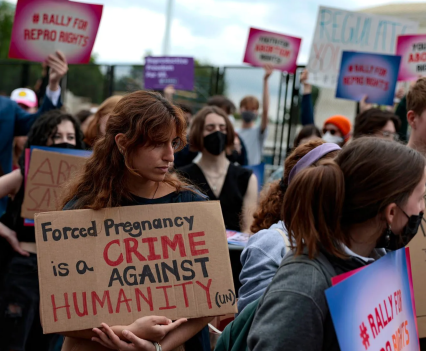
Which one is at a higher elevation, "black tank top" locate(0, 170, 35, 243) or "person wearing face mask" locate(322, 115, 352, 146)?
"person wearing face mask" locate(322, 115, 352, 146)

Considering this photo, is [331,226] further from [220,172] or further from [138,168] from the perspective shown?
[220,172]

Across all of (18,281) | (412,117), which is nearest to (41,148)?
(18,281)

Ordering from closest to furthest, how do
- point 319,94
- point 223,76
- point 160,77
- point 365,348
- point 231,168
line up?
1. point 365,348
2. point 231,168
3. point 160,77
4. point 223,76
5. point 319,94

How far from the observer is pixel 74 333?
2162 millimetres

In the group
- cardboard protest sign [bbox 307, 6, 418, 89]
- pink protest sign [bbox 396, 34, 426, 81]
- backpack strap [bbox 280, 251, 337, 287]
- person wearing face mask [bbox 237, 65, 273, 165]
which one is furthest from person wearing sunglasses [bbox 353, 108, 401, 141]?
backpack strap [bbox 280, 251, 337, 287]

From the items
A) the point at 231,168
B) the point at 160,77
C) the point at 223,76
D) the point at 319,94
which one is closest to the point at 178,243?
the point at 231,168

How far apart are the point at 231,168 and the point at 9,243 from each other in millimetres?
1742

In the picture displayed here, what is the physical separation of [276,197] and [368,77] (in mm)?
3911

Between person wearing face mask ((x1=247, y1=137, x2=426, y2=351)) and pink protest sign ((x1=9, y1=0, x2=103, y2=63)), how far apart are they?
4027 millimetres

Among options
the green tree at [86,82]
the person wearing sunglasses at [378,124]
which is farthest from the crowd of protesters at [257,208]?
the green tree at [86,82]

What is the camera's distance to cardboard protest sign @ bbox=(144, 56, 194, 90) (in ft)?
30.5

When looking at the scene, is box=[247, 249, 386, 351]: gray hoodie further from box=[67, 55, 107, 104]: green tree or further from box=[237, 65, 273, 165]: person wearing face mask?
box=[67, 55, 107, 104]: green tree

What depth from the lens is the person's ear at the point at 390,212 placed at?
1.62 metres

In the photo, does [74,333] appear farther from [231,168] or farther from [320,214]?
[231,168]
